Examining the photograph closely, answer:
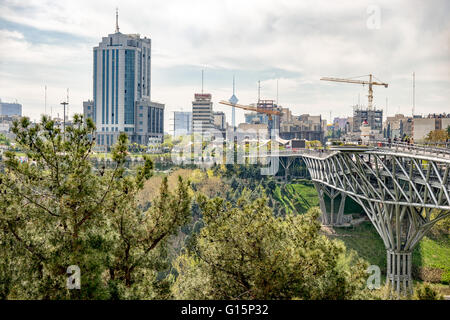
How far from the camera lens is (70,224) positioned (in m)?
9.12

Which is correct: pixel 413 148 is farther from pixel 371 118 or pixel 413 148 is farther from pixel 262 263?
pixel 371 118

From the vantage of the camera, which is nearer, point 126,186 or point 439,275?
point 126,186

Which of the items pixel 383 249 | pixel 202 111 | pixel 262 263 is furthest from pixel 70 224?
pixel 202 111

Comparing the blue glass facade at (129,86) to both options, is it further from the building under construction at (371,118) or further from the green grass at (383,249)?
the green grass at (383,249)

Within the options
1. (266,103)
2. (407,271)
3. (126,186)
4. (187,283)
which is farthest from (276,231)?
(266,103)

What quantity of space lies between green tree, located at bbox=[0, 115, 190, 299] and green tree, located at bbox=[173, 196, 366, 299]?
1092mm

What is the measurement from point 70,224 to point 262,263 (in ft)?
13.3

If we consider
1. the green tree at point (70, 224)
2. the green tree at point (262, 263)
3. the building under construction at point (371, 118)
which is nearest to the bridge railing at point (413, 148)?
the green tree at point (262, 263)

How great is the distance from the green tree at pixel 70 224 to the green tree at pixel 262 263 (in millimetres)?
1092

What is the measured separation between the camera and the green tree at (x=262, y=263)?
30.9 ft

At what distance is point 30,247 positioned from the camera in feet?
29.0

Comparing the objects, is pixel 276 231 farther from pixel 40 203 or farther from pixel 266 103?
pixel 266 103

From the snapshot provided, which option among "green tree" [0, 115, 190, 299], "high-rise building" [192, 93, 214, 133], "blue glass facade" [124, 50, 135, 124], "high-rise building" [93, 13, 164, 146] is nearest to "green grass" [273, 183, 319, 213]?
"green tree" [0, 115, 190, 299]
